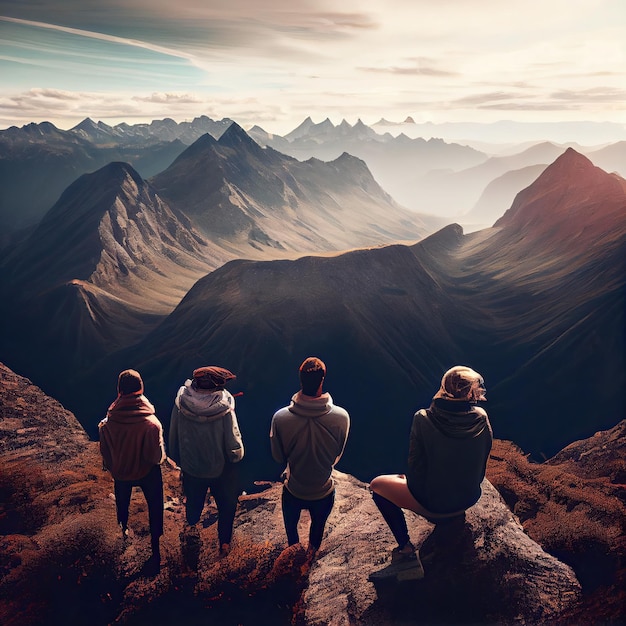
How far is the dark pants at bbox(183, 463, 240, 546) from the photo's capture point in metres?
7.06

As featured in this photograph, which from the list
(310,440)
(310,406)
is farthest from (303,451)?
(310,406)

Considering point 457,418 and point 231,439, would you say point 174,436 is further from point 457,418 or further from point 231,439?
point 457,418

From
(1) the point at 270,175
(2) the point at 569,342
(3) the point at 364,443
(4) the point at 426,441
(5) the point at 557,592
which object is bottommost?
(3) the point at 364,443

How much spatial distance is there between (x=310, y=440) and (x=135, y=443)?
274cm

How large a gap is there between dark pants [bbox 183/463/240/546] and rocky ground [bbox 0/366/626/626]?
430 millimetres

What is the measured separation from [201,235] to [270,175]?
6064 centimetres

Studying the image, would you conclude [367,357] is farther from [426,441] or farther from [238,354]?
[426,441]

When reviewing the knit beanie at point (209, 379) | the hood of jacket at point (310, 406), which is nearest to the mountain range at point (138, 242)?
the knit beanie at point (209, 379)

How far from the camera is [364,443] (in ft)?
129

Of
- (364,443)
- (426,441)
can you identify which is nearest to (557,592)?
(426,441)

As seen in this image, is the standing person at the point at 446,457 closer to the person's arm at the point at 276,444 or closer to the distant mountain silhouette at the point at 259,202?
the person's arm at the point at 276,444

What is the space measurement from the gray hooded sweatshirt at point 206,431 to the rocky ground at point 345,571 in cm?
140

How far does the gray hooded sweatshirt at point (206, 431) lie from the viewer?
658 cm

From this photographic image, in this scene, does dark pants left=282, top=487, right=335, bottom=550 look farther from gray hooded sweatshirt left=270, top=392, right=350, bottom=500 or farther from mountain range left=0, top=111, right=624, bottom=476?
mountain range left=0, top=111, right=624, bottom=476
